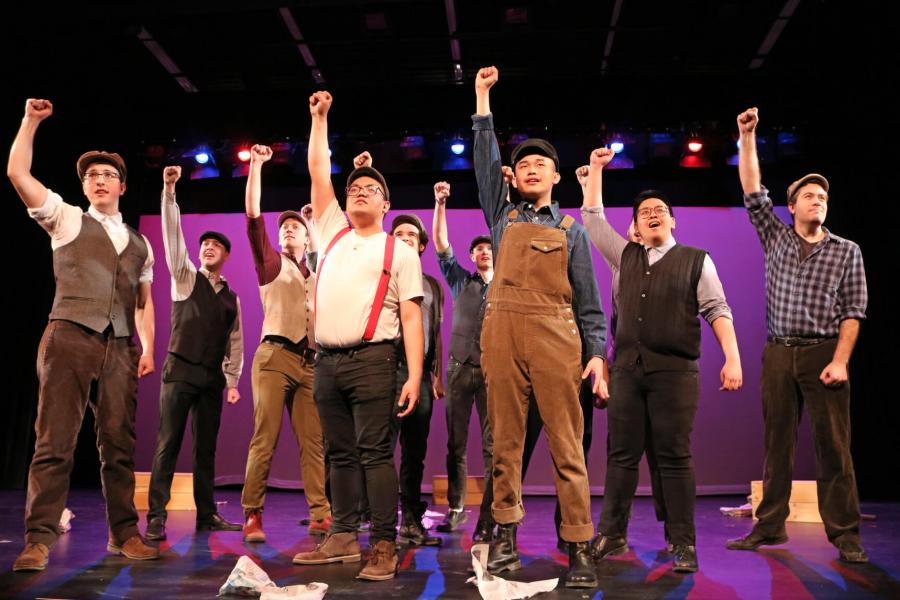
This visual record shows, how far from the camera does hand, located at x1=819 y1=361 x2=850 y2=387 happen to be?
11.4 feet

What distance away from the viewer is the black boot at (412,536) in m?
3.77

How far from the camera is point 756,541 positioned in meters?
3.69

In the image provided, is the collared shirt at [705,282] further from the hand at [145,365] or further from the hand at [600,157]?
the hand at [145,365]

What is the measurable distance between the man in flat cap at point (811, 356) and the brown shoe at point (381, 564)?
6.02 feet

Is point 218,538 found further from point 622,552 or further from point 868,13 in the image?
point 868,13

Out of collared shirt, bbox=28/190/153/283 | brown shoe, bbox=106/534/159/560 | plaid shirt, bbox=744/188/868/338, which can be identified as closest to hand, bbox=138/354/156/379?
collared shirt, bbox=28/190/153/283

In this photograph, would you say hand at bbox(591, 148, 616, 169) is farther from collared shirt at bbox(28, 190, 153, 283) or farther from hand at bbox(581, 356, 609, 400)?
collared shirt at bbox(28, 190, 153, 283)

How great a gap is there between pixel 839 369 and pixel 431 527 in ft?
8.02

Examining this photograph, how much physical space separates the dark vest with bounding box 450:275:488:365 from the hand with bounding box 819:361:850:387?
1.97 metres

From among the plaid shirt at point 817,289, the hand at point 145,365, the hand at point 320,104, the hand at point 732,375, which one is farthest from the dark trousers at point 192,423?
the plaid shirt at point 817,289

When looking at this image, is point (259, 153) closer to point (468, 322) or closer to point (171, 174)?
point (171, 174)

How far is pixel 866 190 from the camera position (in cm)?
633

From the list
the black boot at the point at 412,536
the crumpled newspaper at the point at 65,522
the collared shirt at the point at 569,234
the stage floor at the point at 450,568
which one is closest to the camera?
the stage floor at the point at 450,568

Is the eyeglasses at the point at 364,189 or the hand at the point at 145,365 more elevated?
the eyeglasses at the point at 364,189
